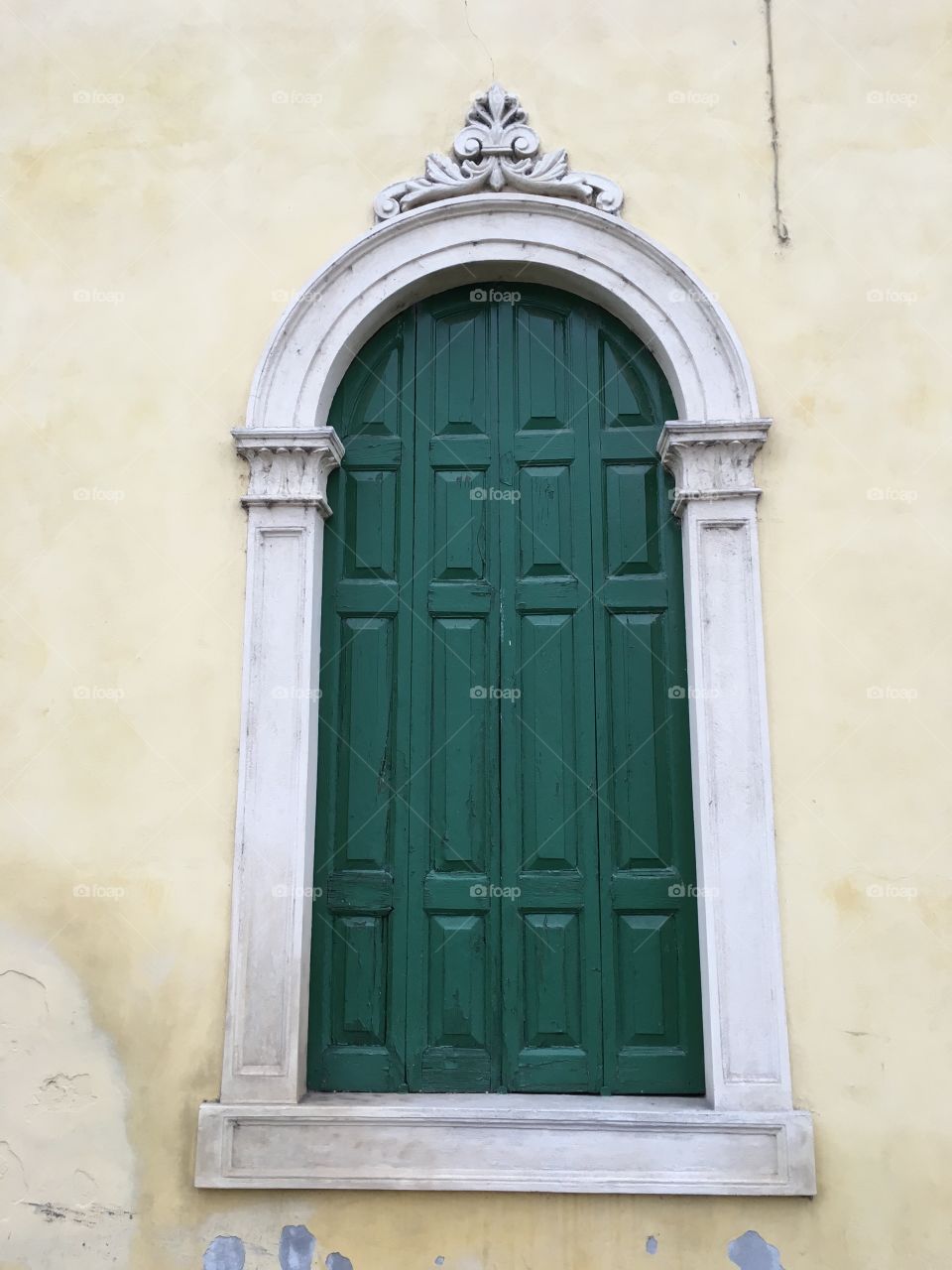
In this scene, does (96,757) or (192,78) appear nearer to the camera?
(96,757)

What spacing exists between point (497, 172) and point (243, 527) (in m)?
1.90

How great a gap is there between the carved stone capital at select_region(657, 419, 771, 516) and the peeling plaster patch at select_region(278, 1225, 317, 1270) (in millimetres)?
3163

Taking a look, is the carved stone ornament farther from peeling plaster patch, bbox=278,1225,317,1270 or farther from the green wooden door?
peeling plaster patch, bbox=278,1225,317,1270

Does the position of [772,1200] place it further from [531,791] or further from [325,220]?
[325,220]

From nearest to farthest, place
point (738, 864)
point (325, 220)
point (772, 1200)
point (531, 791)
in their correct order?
point (772, 1200) < point (738, 864) < point (531, 791) < point (325, 220)

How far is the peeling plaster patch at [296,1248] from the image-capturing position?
12.4ft

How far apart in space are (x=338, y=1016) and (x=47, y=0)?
475cm

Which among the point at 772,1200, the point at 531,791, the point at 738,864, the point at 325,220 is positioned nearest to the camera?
the point at 772,1200

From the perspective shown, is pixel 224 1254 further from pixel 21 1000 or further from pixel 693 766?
pixel 693 766

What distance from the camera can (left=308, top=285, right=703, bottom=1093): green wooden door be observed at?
13.6 feet

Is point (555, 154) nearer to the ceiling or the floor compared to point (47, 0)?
nearer to the floor

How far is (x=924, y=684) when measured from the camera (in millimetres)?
4082

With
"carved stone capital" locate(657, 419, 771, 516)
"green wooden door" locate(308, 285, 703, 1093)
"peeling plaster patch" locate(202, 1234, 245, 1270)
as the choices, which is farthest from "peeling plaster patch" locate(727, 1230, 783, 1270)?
"carved stone capital" locate(657, 419, 771, 516)

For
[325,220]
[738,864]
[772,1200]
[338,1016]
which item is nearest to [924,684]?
[738,864]
